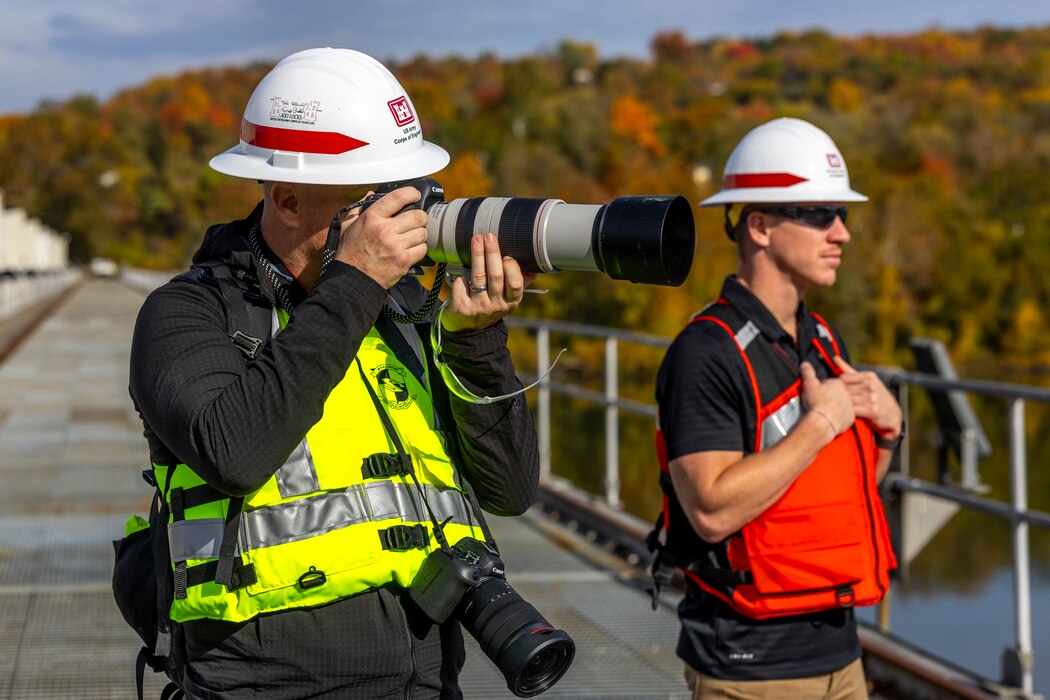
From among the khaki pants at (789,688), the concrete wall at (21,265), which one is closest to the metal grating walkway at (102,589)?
the khaki pants at (789,688)

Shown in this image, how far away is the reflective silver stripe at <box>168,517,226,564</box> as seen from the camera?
6.07 feet

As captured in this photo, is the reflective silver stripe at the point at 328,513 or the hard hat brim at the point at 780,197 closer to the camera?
the reflective silver stripe at the point at 328,513

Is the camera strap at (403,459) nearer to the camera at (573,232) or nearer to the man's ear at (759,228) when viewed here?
the camera at (573,232)

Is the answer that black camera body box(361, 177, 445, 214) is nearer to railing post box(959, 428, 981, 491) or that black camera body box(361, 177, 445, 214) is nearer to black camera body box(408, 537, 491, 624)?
black camera body box(408, 537, 491, 624)

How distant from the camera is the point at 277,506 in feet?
6.06

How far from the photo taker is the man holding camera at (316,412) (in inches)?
70.6

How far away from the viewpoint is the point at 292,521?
6.06ft

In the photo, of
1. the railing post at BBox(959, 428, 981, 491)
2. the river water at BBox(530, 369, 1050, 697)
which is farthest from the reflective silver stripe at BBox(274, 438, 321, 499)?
the river water at BBox(530, 369, 1050, 697)

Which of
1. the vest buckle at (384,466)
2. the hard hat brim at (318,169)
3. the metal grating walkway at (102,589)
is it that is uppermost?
→ the hard hat brim at (318,169)

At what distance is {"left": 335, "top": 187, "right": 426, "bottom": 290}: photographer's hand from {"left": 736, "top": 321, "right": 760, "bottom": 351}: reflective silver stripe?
40.4 inches

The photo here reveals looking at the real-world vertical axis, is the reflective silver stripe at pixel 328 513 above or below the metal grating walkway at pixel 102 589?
above

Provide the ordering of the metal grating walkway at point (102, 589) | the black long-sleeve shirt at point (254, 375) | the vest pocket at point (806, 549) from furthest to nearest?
the metal grating walkway at point (102, 589), the vest pocket at point (806, 549), the black long-sleeve shirt at point (254, 375)

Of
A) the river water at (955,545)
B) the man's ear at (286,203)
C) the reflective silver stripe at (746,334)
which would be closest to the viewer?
the man's ear at (286,203)

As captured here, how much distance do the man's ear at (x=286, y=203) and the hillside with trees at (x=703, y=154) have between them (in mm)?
55512
